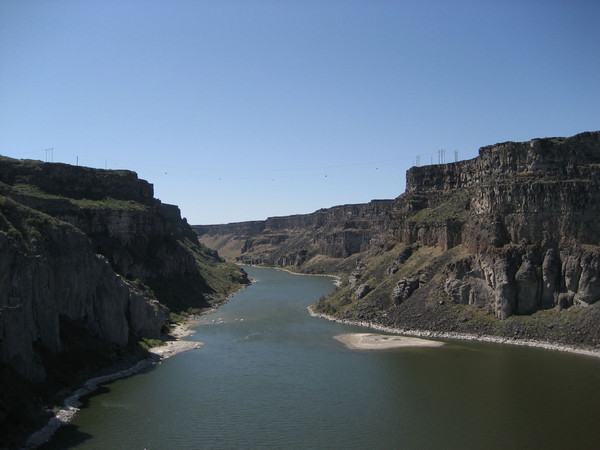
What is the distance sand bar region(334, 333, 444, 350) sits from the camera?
6175 cm

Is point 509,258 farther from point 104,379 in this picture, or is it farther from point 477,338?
point 104,379

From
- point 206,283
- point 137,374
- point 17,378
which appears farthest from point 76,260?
point 206,283

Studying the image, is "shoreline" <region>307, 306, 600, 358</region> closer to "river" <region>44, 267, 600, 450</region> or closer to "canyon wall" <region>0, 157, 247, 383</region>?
"river" <region>44, 267, 600, 450</region>

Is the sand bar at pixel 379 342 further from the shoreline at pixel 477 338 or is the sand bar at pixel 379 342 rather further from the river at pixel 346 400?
the shoreline at pixel 477 338

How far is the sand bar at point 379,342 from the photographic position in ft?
203

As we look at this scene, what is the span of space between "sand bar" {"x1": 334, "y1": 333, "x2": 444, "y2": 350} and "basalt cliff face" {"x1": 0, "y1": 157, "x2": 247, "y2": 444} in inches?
872

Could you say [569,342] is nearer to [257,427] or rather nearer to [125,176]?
[257,427]

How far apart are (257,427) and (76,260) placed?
78.0 ft

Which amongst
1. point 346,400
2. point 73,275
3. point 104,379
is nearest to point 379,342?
point 346,400

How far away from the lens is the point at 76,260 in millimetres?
49719

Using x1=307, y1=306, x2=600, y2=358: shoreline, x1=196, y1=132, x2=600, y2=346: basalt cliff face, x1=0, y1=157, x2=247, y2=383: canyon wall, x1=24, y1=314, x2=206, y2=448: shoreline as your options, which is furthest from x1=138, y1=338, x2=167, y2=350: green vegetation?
x1=196, y1=132, x2=600, y2=346: basalt cliff face

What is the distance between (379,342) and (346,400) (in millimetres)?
21137

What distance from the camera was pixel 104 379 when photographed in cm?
4631

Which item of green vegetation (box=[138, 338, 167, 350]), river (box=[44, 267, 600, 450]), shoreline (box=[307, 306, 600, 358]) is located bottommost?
river (box=[44, 267, 600, 450])
